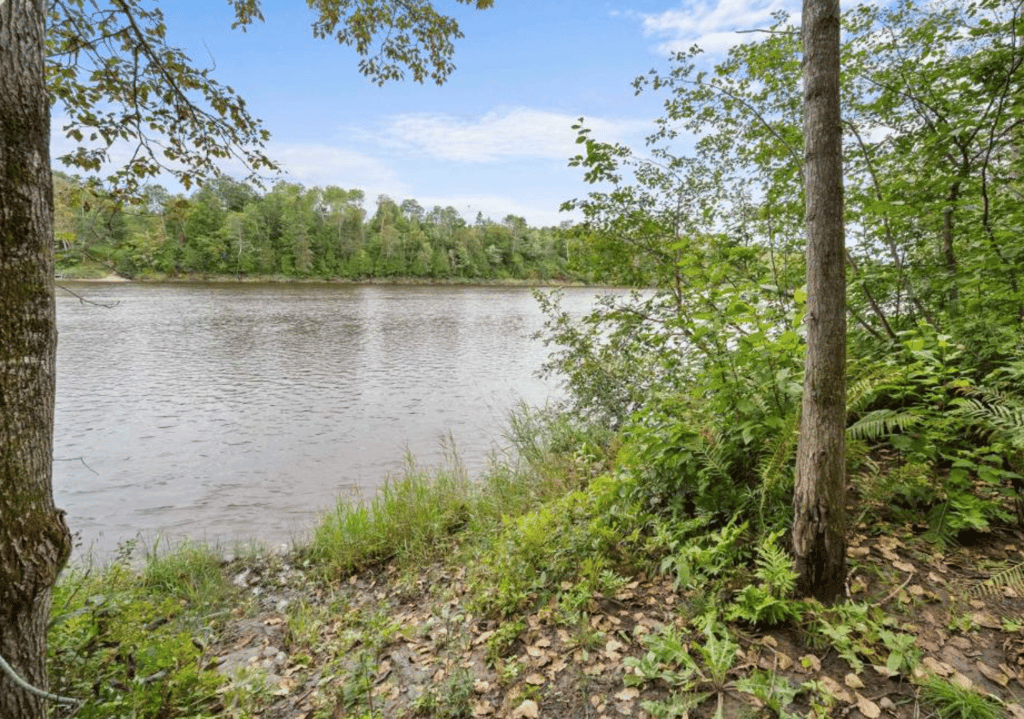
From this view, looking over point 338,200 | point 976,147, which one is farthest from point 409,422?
point 338,200

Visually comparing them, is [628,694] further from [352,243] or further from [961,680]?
[352,243]

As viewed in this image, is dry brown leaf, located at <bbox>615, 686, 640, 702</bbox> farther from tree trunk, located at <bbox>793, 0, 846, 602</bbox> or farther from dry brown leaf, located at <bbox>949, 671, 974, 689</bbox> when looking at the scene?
dry brown leaf, located at <bbox>949, 671, 974, 689</bbox>

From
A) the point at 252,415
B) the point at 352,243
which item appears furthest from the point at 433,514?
the point at 352,243

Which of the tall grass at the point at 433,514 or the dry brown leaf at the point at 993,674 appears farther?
the tall grass at the point at 433,514

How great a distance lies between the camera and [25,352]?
1.86 meters

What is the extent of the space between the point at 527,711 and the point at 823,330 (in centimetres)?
262

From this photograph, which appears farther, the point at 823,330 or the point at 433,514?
the point at 433,514

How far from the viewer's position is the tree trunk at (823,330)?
248cm

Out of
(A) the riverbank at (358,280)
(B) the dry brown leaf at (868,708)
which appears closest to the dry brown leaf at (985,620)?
(B) the dry brown leaf at (868,708)

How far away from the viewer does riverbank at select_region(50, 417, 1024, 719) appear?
7.70 ft

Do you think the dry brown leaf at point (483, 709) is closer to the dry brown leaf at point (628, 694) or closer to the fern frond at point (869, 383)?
the dry brown leaf at point (628, 694)

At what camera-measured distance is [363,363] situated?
762 inches

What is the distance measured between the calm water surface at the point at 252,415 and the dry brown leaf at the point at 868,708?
4.75 m

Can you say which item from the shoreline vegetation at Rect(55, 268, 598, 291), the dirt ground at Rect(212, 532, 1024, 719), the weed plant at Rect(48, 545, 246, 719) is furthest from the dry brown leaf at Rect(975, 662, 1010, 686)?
the shoreline vegetation at Rect(55, 268, 598, 291)
